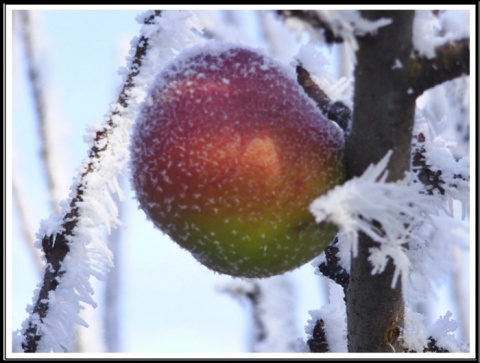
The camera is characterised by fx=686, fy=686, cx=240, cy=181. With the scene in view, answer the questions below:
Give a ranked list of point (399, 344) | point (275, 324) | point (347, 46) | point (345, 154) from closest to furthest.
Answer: point (347, 46)
point (345, 154)
point (399, 344)
point (275, 324)

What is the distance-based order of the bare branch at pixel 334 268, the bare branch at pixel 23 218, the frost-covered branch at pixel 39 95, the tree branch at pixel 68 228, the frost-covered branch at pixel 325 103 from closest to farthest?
the frost-covered branch at pixel 325 103 → the tree branch at pixel 68 228 → the bare branch at pixel 334 268 → the frost-covered branch at pixel 39 95 → the bare branch at pixel 23 218

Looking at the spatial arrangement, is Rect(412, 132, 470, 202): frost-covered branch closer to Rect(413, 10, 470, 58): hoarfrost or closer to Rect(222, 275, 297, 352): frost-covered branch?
Rect(413, 10, 470, 58): hoarfrost

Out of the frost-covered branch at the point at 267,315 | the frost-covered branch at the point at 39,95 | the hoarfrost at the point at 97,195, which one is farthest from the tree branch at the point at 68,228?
the frost-covered branch at the point at 39,95

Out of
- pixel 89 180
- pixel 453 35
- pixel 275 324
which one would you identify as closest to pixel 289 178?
pixel 453 35

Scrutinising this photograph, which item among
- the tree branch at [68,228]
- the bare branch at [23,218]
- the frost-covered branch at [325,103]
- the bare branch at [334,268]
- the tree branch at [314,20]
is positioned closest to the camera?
the tree branch at [314,20]

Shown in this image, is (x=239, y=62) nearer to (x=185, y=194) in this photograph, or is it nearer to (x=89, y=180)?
(x=185, y=194)

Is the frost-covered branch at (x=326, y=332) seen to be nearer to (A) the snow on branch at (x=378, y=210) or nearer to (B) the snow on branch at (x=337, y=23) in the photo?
(A) the snow on branch at (x=378, y=210)

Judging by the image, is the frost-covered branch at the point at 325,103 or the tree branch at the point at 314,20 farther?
the frost-covered branch at the point at 325,103
